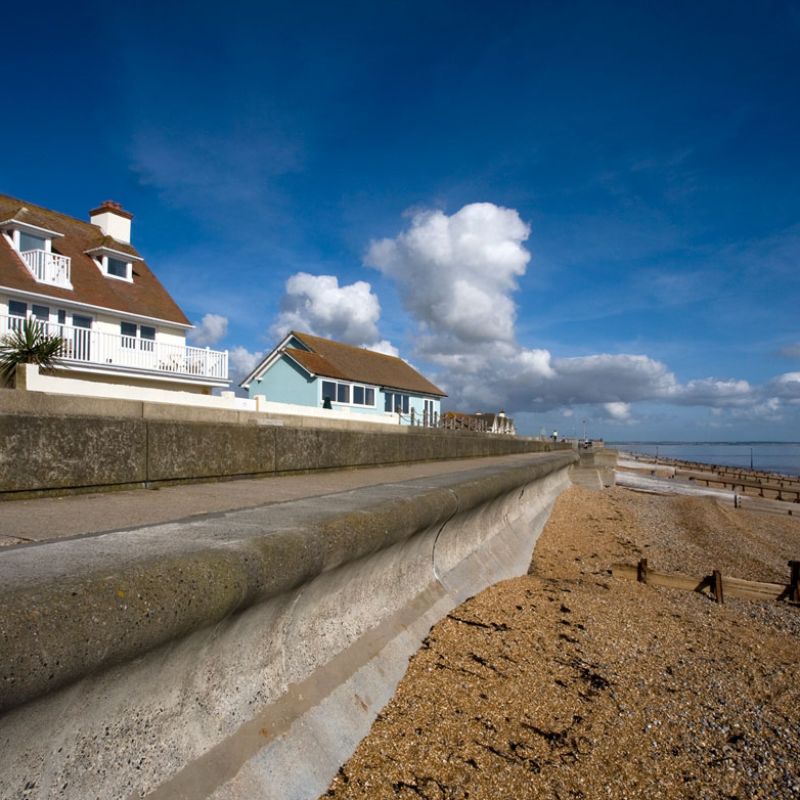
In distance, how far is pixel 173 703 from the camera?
183cm

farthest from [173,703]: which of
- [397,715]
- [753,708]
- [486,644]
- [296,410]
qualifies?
[296,410]

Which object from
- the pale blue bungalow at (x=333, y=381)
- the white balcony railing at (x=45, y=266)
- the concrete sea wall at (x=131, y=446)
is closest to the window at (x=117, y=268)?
the white balcony railing at (x=45, y=266)

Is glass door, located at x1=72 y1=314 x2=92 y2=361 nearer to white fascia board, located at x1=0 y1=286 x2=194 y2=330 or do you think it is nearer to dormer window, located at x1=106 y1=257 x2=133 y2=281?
white fascia board, located at x1=0 y1=286 x2=194 y2=330

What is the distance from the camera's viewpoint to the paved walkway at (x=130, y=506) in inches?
103

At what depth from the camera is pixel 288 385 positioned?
1326 inches

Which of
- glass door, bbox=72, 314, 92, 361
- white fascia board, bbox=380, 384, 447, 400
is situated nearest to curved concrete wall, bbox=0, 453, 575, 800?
glass door, bbox=72, 314, 92, 361

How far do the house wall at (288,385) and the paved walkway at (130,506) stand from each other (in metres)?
27.7

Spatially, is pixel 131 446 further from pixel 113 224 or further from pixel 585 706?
pixel 113 224

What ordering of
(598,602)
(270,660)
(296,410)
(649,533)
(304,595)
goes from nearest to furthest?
(270,660)
(304,595)
(598,602)
(649,533)
(296,410)

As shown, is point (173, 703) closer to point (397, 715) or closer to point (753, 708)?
point (397, 715)

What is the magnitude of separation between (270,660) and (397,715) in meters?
0.91

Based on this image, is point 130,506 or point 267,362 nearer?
point 130,506

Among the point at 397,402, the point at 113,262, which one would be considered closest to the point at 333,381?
the point at 397,402

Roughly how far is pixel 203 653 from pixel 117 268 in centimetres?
2873
